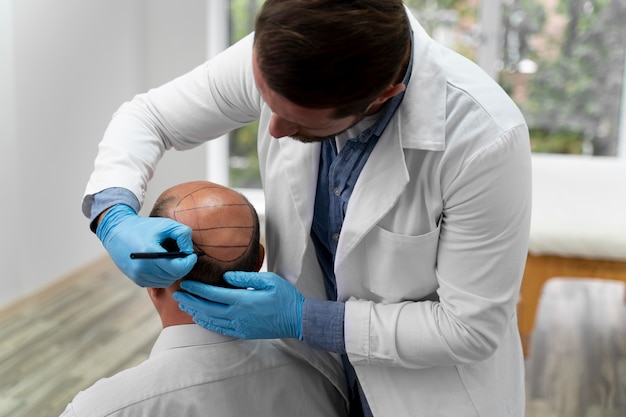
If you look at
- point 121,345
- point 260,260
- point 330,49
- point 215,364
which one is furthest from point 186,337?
point 121,345

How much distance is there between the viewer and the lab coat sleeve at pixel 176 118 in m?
1.38

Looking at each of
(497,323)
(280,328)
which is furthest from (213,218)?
(497,323)

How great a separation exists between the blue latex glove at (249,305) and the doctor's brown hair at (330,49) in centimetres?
35

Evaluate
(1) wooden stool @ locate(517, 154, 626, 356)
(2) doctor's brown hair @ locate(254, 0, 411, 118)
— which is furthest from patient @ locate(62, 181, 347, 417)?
(1) wooden stool @ locate(517, 154, 626, 356)

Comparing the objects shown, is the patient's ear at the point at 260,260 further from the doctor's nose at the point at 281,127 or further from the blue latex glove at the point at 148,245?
the doctor's nose at the point at 281,127

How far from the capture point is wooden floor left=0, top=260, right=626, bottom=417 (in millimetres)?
2520

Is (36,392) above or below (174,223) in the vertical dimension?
below

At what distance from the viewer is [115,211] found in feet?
4.27

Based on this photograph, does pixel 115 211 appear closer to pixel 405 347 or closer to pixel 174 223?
pixel 174 223

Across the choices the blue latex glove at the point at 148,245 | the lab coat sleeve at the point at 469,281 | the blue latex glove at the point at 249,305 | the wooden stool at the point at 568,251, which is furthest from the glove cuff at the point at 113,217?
the wooden stool at the point at 568,251

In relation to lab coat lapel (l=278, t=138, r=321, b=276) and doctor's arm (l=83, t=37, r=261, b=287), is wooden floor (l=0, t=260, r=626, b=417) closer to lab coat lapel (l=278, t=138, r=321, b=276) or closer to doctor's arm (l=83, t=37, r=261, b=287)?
doctor's arm (l=83, t=37, r=261, b=287)

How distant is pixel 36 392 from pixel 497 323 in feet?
5.90

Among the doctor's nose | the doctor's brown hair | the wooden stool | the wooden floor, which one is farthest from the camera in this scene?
the wooden stool

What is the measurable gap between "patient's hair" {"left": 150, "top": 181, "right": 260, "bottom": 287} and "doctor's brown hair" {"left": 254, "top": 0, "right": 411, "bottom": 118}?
1.07 ft
